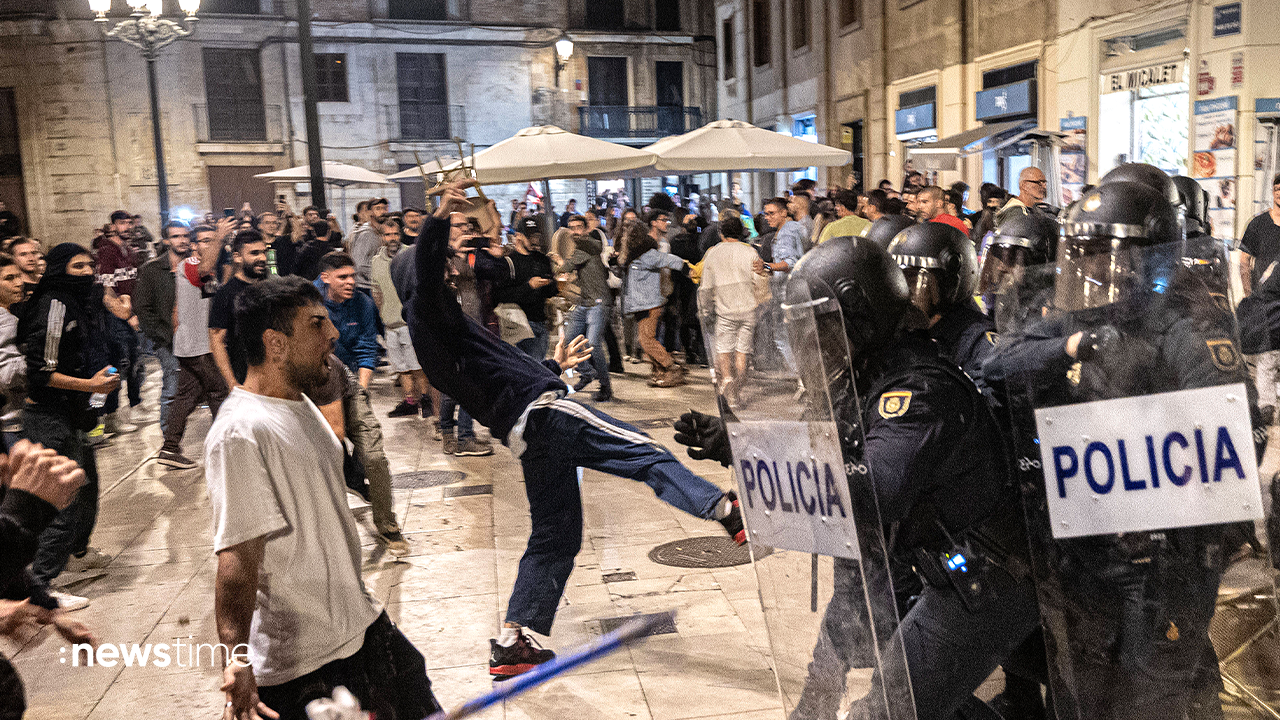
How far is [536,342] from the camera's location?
926 cm

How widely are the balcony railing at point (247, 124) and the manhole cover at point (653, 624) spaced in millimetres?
29623

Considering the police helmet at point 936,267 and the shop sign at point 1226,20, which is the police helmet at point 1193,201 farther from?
the shop sign at point 1226,20

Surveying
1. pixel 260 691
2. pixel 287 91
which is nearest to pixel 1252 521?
pixel 260 691

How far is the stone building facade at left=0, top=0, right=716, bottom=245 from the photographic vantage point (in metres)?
29.9

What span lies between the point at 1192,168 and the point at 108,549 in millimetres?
11036

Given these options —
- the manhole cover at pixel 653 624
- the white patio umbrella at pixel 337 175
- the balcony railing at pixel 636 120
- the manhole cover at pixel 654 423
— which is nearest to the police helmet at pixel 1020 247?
the manhole cover at pixel 653 624

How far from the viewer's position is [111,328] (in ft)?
36.3

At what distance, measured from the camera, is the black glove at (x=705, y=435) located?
3043mm

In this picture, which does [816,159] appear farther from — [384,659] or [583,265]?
[384,659]

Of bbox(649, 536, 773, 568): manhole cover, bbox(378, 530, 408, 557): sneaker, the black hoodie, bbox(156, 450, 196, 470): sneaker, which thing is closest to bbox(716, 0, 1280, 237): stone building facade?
bbox(649, 536, 773, 568): manhole cover

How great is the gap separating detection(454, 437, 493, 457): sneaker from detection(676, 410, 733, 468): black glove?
5.88 m

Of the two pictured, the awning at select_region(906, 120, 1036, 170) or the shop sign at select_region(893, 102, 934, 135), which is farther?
the shop sign at select_region(893, 102, 934, 135)

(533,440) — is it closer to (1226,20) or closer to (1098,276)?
(1098,276)

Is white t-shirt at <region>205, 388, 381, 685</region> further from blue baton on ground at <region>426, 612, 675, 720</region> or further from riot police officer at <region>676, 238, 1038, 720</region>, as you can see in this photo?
riot police officer at <region>676, 238, 1038, 720</region>
